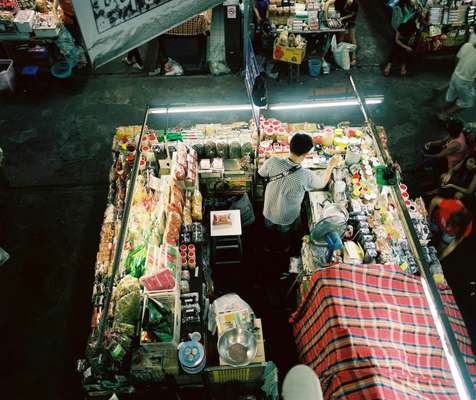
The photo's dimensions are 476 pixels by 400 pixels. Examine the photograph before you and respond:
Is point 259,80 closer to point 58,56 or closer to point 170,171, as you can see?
point 170,171

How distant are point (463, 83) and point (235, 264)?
6279 mm

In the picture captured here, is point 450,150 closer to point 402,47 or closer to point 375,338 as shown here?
point 402,47

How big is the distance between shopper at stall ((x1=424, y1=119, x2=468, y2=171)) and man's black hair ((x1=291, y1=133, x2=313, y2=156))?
11.6 ft

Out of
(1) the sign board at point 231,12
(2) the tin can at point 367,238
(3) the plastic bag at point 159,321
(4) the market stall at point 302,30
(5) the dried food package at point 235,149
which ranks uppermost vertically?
(1) the sign board at point 231,12

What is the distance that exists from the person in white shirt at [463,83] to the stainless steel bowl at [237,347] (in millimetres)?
7230

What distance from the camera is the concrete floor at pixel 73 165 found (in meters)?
5.98

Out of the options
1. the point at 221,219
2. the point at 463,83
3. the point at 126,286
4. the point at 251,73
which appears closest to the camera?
the point at 126,286

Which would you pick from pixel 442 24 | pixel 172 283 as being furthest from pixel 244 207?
pixel 442 24

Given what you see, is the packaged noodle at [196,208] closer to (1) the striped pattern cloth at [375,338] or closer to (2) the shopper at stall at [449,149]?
(1) the striped pattern cloth at [375,338]

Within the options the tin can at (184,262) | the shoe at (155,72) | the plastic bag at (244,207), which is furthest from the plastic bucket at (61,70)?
the tin can at (184,262)

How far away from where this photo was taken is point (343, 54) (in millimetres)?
9961

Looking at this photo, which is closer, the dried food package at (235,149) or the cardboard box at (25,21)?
the dried food package at (235,149)

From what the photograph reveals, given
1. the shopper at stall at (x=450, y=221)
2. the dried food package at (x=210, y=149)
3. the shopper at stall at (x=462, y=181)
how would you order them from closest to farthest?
1. the shopper at stall at (x=450, y=221)
2. the shopper at stall at (x=462, y=181)
3. the dried food package at (x=210, y=149)

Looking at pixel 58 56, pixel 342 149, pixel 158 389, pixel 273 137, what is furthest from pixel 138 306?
pixel 58 56
